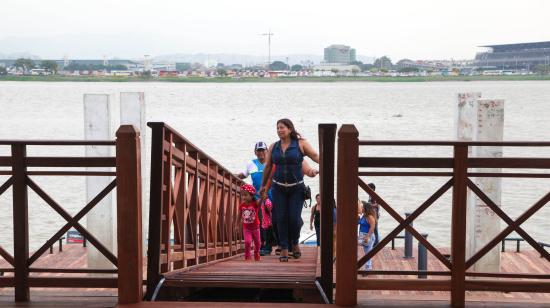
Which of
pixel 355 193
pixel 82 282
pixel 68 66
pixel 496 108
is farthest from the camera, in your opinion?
pixel 68 66

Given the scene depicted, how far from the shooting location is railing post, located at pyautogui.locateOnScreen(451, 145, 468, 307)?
6.17m

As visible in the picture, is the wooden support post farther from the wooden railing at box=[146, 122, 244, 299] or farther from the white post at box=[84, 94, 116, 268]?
the white post at box=[84, 94, 116, 268]

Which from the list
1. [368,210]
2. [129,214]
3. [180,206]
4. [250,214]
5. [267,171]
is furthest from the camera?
[368,210]

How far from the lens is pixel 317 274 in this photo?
6680 mm

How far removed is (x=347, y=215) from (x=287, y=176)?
2009 millimetres

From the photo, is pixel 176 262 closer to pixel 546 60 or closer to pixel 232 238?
pixel 232 238

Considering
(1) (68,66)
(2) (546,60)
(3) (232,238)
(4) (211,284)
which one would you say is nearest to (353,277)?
(4) (211,284)

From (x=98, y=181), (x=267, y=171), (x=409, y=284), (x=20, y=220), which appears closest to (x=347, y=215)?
(x=409, y=284)

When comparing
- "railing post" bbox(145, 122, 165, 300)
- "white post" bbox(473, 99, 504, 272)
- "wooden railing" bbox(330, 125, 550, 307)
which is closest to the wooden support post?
"white post" bbox(473, 99, 504, 272)

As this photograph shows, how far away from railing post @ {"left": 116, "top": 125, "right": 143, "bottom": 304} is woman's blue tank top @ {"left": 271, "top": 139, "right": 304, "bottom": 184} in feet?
7.02

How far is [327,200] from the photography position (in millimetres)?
6297

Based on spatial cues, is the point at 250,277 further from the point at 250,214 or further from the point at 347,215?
the point at 250,214

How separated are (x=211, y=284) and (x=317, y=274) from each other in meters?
0.84

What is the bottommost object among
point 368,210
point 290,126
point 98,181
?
point 368,210
